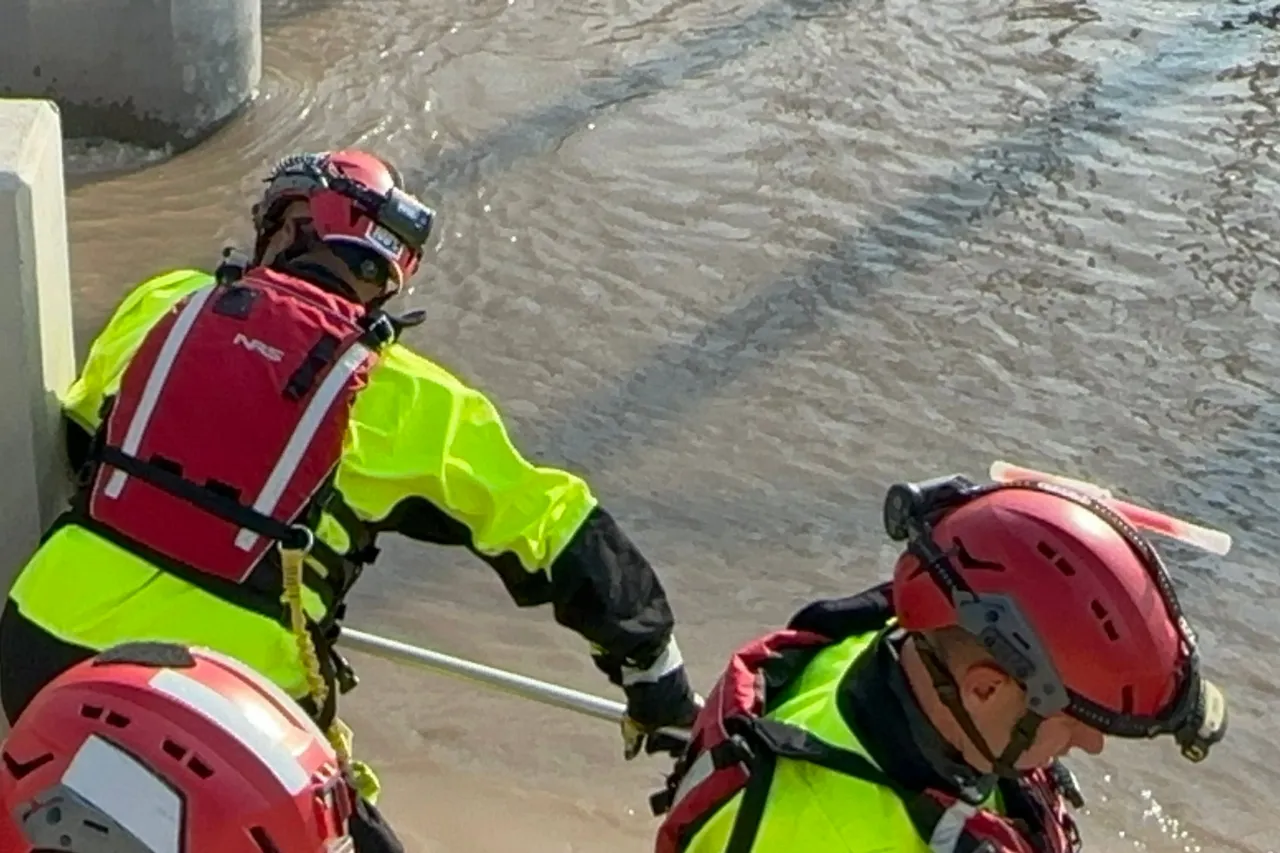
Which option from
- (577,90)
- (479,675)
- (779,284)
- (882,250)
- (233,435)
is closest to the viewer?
(233,435)

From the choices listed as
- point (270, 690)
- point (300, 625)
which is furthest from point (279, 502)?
point (270, 690)

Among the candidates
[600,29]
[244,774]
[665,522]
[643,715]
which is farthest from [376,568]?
[600,29]

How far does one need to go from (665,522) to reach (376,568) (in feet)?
2.81

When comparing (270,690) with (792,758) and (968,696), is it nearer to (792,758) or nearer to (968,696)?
(792,758)

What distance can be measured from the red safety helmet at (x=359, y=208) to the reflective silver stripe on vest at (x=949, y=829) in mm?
1743

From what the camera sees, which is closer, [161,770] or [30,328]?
[161,770]

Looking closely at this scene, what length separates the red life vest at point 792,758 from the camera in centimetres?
295

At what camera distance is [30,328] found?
4.32 metres

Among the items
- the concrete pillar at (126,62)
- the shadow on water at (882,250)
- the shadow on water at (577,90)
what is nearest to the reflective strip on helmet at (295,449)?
the shadow on water at (882,250)

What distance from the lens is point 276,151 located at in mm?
8172

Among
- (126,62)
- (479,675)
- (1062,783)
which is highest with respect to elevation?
(1062,783)

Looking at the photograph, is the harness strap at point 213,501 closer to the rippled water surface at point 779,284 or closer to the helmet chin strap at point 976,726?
the helmet chin strap at point 976,726

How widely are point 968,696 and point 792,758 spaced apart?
0.85 feet

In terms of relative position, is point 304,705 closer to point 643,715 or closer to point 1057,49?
point 643,715
